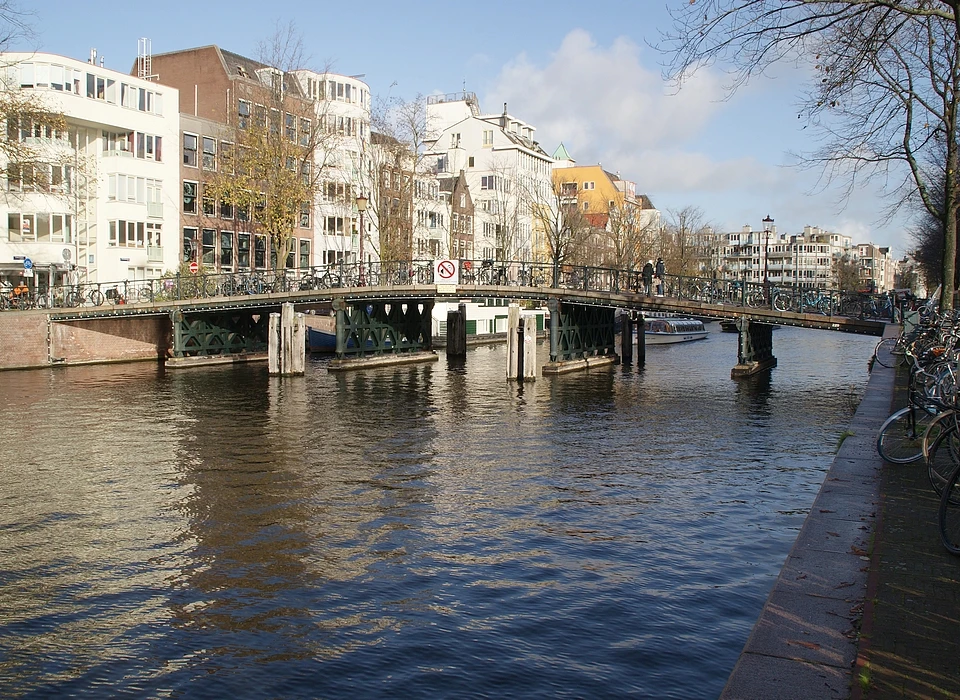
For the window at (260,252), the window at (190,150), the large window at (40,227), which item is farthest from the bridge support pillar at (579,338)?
the large window at (40,227)

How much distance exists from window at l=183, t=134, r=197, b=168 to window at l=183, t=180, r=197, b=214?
1101 millimetres

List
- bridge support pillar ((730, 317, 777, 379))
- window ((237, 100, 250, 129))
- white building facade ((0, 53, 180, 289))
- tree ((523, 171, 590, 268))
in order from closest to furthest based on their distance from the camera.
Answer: bridge support pillar ((730, 317, 777, 379)) < white building facade ((0, 53, 180, 289)) < window ((237, 100, 250, 129)) < tree ((523, 171, 590, 268))

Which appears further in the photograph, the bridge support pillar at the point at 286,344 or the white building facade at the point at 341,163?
the white building facade at the point at 341,163

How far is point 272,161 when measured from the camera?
2045 inches

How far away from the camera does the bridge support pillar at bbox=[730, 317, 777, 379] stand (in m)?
39.3

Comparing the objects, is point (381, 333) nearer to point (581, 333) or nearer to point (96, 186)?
point (581, 333)

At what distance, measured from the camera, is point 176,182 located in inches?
2190

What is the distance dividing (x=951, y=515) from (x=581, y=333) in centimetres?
3612

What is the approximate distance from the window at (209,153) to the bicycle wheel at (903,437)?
50061mm

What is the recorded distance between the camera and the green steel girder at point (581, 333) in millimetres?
42094

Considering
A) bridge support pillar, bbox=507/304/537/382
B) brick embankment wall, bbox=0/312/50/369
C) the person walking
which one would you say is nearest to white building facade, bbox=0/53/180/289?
brick embankment wall, bbox=0/312/50/369

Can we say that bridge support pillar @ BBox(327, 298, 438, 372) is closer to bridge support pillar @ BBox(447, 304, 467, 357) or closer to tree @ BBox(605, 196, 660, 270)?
bridge support pillar @ BBox(447, 304, 467, 357)

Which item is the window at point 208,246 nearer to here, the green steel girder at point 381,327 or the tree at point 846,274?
the green steel girder at point 381,327

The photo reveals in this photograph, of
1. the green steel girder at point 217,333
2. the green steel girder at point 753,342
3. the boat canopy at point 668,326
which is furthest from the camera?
the boat canopy at point 668,326
